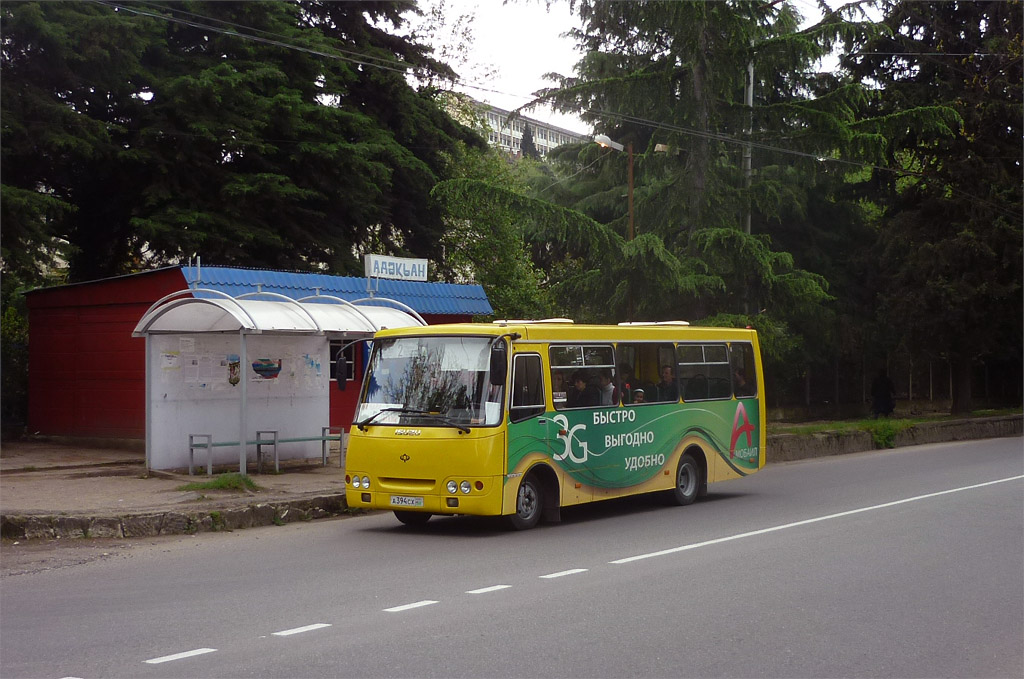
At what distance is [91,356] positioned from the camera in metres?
21.9

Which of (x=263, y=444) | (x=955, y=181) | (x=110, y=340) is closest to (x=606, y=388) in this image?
(x=263, y=444)

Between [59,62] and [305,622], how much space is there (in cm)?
1911

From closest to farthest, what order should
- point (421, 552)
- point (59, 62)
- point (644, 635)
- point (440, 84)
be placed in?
point (644, 635), point (421, 552), point (59, 62), point (440, 84)

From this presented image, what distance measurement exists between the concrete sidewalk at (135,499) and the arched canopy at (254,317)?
236cm

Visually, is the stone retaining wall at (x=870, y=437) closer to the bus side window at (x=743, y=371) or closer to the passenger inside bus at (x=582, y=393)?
the bus side window at (x=743, y=371)

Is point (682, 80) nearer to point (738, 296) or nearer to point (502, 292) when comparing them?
point (738, 296)

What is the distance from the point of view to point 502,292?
3419cm

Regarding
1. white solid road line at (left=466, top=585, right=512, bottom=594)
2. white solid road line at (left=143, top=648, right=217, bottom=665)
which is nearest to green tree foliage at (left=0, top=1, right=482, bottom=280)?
white solid road line at (left=466, top=585, right=512, bottom=594)

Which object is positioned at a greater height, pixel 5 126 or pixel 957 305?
pixel 5 126

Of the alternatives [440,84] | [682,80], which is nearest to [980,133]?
[682,80]

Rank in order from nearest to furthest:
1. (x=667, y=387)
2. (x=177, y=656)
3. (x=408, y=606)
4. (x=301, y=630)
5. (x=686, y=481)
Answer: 1. (x=177, y=656)
2. (x=301, y=630)
3. (x=408, y=606)
4. (x=667, y=387)
5. (x=686, y=481)

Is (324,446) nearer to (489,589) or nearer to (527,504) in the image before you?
(527,504)

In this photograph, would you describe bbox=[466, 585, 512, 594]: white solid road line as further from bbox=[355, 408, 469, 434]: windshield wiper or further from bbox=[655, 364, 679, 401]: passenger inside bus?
bbox=[655, 364, 679, 401]: passenger inside bus

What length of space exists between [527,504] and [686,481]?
13.1ft
